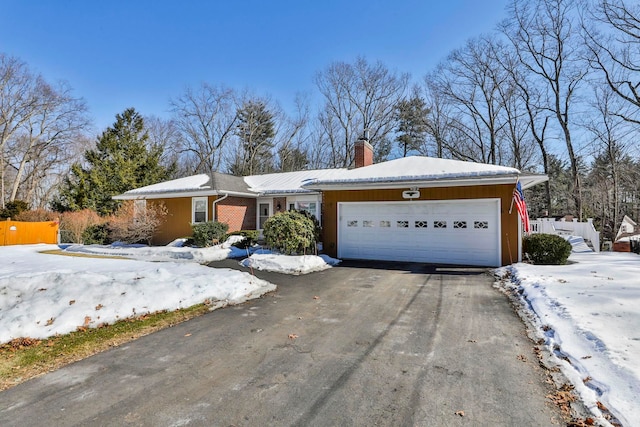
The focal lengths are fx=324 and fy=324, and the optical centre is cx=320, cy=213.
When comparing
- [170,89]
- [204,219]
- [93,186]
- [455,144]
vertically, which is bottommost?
[204,219]

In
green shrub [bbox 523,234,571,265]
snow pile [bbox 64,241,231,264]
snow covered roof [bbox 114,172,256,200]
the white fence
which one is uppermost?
snow covered roof [bbox 114,172,256,200]

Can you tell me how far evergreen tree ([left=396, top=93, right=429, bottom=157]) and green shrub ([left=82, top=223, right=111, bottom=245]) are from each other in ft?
80.4

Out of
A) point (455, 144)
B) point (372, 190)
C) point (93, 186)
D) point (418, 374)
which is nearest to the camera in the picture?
point (418, 374)

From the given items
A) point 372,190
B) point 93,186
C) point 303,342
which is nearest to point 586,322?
point 303,342

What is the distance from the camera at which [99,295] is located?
5.86 m

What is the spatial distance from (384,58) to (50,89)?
2893cm

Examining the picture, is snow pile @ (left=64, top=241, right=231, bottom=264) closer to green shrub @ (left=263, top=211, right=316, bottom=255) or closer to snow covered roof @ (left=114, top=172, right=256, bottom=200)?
green shrub @ (left=263, top=211, right=316, bottom=255)

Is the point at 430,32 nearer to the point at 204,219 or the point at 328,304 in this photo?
the point at 204,219

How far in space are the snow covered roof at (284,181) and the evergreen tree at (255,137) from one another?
11.6 meters

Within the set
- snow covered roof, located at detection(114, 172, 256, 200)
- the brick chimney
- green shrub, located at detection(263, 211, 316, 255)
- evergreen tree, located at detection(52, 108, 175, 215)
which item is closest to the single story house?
green shrub, located at detection(263, 211, 316, 255)

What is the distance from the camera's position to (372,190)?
1184 cm

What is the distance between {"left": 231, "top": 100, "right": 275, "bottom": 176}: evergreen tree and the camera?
105 ft

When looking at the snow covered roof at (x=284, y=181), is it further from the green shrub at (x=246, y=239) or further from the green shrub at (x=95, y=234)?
the green shrub at (x=95, y=234)

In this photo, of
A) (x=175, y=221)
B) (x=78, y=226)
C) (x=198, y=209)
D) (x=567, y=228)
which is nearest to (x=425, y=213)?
(x=567, y=228)
